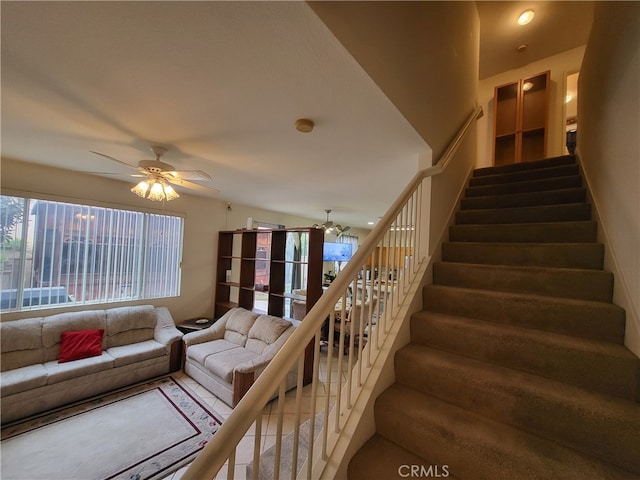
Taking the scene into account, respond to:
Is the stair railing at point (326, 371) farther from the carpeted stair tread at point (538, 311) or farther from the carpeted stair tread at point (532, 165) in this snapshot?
the carpeted stair tread at point (532, 165)

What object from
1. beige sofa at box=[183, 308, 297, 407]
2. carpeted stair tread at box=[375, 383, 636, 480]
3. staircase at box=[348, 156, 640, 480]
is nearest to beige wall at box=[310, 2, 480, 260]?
staircase at box=[348, 156, 640, 480]

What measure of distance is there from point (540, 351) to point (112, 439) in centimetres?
326

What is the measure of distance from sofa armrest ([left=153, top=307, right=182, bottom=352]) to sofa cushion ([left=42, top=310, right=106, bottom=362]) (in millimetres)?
572

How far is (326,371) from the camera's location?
4.91 ft

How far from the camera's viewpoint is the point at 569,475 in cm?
92

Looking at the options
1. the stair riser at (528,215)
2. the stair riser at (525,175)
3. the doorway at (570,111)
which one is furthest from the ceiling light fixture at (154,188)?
the doorway at (570,111)

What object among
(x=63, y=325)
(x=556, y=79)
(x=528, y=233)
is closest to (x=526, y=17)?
(x=556, y=79)

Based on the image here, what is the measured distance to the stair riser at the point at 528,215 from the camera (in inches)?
78.9

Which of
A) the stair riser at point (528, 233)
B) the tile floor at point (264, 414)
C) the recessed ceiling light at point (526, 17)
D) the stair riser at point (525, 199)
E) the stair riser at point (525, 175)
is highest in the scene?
the recessed ceiling light at point (526, 17)

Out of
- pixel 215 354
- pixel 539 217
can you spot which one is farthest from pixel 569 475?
pixel 215 354

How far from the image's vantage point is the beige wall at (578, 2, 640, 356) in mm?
1276

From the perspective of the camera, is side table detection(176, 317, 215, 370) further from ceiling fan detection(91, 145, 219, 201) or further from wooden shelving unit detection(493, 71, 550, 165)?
wooden shelving unit detection(493, 71, 550, 165)

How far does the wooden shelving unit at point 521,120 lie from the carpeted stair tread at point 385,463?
4.45 m

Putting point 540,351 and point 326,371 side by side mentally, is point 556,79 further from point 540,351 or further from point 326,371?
point 326,371
